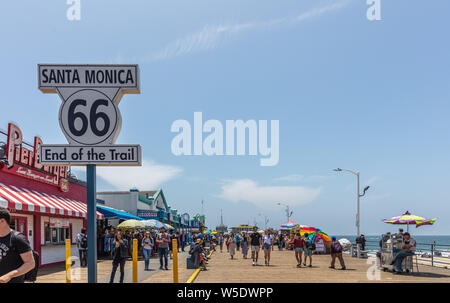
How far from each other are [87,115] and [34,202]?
42.0 ft

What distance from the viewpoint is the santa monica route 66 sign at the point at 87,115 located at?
600cm

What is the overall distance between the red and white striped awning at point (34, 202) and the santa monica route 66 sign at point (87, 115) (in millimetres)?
9787

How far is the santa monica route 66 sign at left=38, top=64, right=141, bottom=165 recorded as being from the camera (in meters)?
6.00

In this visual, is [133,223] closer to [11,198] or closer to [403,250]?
[11,198]

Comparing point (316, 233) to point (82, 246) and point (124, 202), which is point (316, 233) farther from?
point (124, 202)

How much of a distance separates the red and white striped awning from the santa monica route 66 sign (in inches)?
385

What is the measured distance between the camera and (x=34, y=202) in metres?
17.2

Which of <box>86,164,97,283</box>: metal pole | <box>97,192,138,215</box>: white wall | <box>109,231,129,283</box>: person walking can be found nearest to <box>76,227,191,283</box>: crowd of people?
<box>109,231,129,283</box>: person walking

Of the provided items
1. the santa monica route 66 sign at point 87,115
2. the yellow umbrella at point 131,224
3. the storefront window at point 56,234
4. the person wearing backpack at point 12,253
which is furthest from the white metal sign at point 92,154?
the yellow umbrella at point 131,224

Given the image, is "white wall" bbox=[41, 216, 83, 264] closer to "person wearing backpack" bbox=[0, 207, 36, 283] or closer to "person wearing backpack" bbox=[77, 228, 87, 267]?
"person wearing backpack" bbox=[77, 228, 87, 267]

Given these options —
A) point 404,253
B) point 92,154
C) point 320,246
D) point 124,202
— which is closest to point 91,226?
point 92,154
